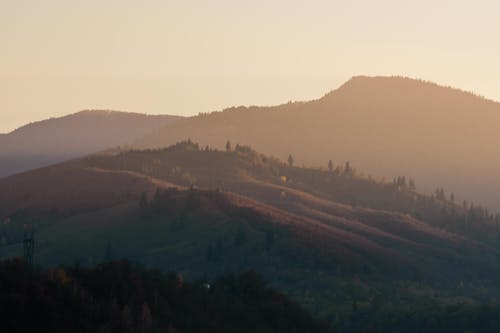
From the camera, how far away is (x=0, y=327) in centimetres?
12231

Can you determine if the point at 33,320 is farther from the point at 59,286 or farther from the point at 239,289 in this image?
the point at 239,289

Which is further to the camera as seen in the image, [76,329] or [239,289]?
[239,289]

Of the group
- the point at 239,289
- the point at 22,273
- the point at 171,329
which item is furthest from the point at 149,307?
the point at 239,289

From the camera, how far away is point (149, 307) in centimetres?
15212

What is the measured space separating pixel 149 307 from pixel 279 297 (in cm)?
3435

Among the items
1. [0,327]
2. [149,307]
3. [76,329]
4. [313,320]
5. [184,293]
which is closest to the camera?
[0,327]

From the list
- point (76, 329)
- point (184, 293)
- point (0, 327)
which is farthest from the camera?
point (184, 293)

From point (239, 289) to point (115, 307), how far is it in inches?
1604

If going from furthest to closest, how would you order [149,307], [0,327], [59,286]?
[149,307] < [59,286] < [0,327]

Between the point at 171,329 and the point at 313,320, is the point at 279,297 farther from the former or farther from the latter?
the point at 171,329

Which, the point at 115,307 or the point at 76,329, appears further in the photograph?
the point at 115,307

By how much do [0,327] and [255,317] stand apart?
5244 centimetres

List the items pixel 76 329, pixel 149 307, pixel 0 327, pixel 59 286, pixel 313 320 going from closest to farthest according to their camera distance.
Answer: pixel 0 327
pixel 76 329
pixel 59 286
pixel 149 307
pixel 313 320

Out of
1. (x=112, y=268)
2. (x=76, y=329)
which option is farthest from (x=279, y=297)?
(x=76, y=329)
